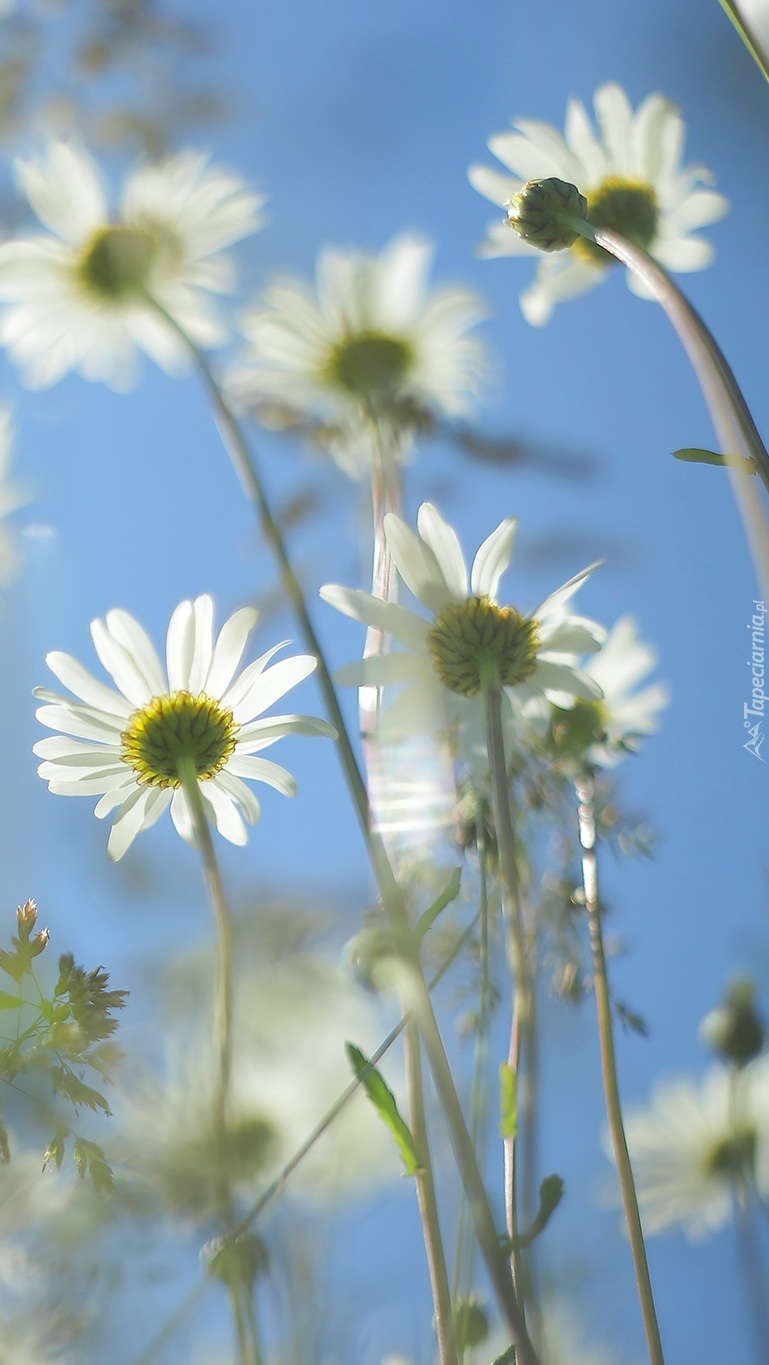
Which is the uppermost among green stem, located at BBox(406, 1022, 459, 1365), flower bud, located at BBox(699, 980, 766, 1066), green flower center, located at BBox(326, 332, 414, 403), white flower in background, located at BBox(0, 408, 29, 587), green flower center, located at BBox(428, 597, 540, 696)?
green flower center, located at BBox(326, 332, 414, 403)

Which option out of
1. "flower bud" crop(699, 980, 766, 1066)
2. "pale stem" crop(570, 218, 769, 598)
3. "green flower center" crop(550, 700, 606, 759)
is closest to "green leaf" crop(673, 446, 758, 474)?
"pale stem" crop(570, 218, 769, 598)

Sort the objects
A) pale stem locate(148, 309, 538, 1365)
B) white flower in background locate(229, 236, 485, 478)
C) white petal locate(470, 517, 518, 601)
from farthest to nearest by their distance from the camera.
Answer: white flower in background locate(229, 236, 485, 478) → white petal locate(470, 517, 518, 601) → pale stem locate(148, 309, 538, 1365)

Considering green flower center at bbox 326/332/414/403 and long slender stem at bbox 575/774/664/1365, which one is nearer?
long slender stem at bbox 575/774/664/1365

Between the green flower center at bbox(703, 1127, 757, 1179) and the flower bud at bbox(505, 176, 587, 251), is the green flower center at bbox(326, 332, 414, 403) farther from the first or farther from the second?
the green flower center at bbox(703, 1127, 757, 1179)

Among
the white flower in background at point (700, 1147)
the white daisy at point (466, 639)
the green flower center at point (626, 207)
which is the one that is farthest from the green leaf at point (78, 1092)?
the green flower center at point (626, 207)

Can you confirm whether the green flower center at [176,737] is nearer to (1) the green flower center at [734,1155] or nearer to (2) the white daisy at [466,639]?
(2) the white daisy at [466,639]

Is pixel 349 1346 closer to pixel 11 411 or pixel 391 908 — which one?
pixel 391 908

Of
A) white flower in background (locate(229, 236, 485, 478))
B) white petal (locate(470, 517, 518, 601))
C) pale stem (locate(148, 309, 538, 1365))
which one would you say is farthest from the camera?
white flower in background (locate(229, 236, 485, 478))

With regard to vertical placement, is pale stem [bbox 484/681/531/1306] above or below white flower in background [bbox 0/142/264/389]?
below
